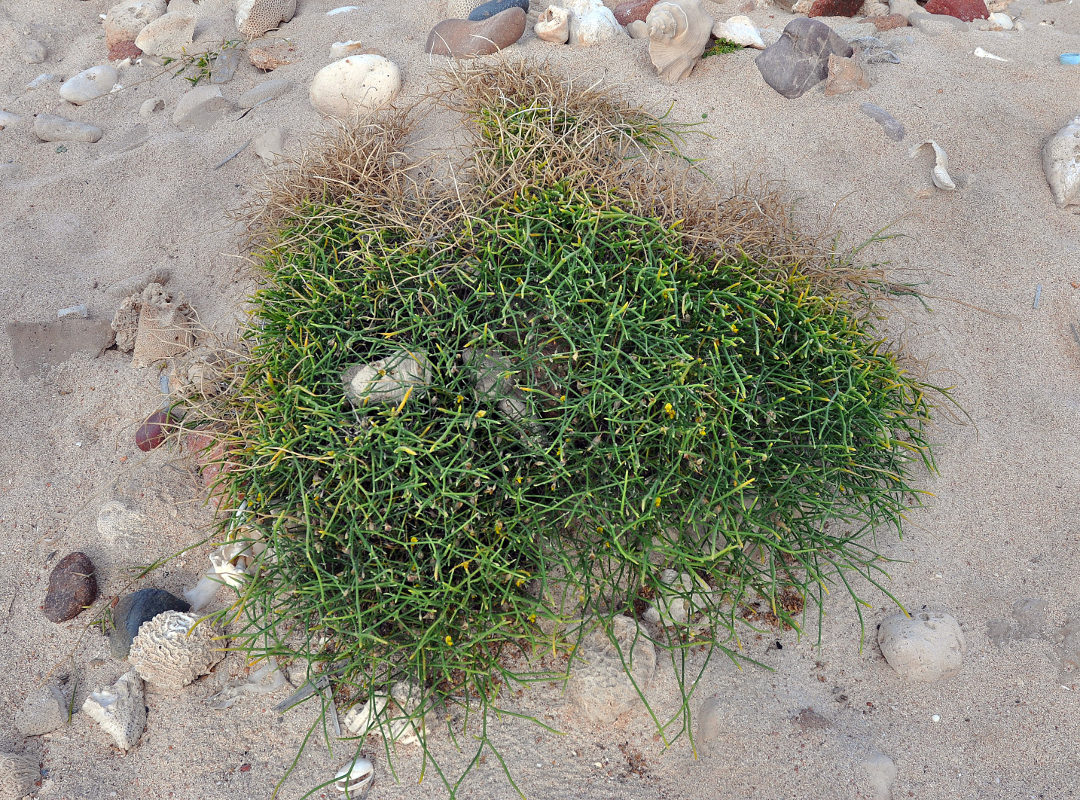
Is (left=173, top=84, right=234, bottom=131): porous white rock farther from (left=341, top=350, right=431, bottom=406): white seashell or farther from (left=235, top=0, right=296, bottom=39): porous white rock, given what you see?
(left=341, top=350, right=431, bottom=406): white seashell

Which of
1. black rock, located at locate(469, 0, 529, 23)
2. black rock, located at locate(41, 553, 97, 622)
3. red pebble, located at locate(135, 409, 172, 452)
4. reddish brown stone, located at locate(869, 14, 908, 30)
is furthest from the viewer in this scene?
→ reddish brown stone, located at locate(869, 14, 908, 30)

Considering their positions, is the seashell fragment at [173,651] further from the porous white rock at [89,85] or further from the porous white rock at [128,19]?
the porous white rock at [128,19]

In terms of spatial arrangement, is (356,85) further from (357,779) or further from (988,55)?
(988,55)

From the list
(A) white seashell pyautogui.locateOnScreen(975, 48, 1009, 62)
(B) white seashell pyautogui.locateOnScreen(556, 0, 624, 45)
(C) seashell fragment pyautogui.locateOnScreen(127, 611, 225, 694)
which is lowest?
(C) seashell fragment pyautogui.locateOnScreen(127, 611, 225, 694)

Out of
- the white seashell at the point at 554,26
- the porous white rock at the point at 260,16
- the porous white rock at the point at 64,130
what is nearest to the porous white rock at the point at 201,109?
the porous white rock at the point at 64,130

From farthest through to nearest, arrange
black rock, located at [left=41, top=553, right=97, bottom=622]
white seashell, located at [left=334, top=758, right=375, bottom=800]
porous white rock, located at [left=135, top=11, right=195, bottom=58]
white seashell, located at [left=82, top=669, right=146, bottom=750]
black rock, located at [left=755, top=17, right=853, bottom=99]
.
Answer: porous white rock, located at [left=135, top=11, right=195, bottom=58], black rock, located at [left=755, top=17, right=853, bottom=99], black rock, located at [left=41, top=553, right=97, bottom=622], white seashell, located at [left=82, top=669, right=146, bottom=750], white seashell, located at [left=334, top=758, right=375, bottom=800]

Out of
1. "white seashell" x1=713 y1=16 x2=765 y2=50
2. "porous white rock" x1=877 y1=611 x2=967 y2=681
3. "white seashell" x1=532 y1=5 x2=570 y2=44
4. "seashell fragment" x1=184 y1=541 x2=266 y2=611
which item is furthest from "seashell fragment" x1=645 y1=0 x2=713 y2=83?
"seashell fragment" x1=184 y1=541 x2=266 y2=611

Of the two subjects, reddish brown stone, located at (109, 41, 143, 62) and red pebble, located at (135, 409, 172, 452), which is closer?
red pebble, located at (135, 409, 172, 452)

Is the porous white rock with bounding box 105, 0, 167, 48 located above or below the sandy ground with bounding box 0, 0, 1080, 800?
above
